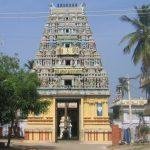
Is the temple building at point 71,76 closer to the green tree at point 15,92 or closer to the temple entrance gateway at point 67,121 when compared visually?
the temple entrance gateway at point 67,121

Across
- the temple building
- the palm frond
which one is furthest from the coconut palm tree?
the temple building

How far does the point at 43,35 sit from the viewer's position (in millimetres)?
54969

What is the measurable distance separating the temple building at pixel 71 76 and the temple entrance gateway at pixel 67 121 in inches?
→ 284

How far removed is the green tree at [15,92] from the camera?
30.9 m

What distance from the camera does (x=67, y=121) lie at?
63.7 m

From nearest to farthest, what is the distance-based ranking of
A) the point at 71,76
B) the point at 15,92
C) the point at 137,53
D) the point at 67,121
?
the point at 15,92 < the point at 137,53 < the point at 71,76 < the point at 67,121

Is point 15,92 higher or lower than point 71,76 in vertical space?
lower

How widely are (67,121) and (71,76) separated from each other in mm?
12171

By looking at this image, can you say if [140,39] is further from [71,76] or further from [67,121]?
[67,121]

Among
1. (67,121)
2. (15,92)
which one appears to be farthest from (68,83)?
(15,92)

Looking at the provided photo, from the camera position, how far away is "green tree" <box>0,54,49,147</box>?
3092 centimetres

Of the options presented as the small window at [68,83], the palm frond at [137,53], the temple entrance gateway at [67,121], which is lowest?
the temple entrance gateway at [67,121]

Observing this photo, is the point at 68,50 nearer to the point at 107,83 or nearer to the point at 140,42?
the point at 107,83

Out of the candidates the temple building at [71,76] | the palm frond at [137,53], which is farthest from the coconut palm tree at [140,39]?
the temple building at [71,76]
